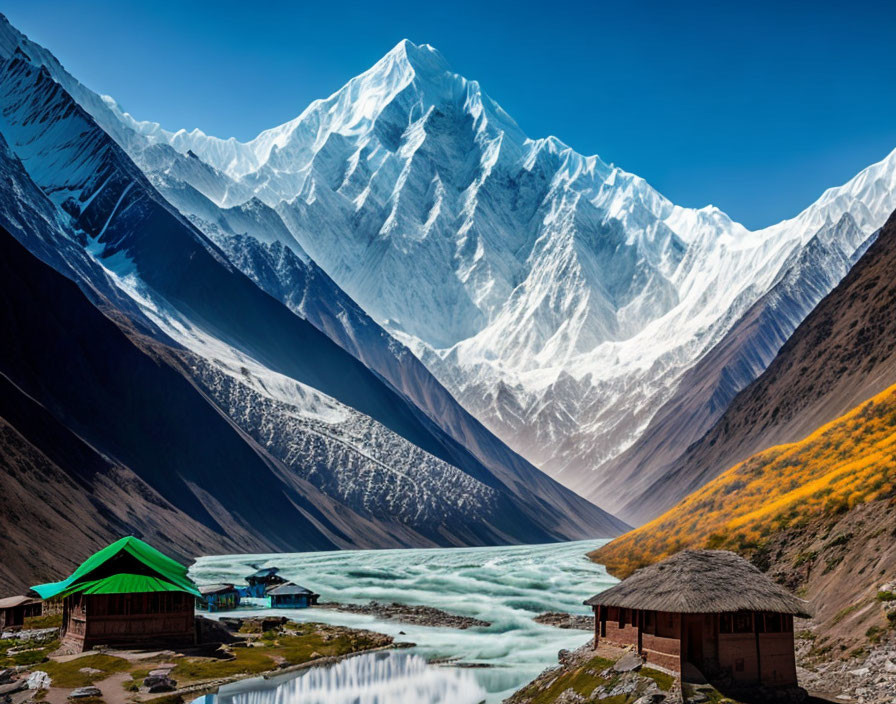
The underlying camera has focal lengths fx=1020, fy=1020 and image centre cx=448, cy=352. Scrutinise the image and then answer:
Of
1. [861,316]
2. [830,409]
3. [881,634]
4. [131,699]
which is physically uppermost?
[861,316]

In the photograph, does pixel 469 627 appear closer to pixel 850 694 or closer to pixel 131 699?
pixel 131 699

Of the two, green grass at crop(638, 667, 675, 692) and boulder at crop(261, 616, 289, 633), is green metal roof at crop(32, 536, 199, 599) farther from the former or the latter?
green grass at crop(638, 667, 675, 692)

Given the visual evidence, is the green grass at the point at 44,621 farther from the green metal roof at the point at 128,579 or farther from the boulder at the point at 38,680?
the boulder at the point at 38,680

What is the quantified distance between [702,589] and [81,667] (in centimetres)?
3608

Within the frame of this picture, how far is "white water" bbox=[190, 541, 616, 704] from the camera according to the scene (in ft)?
236

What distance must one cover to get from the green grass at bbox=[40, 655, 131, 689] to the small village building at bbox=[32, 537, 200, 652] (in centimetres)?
347

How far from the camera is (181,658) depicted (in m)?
63.2

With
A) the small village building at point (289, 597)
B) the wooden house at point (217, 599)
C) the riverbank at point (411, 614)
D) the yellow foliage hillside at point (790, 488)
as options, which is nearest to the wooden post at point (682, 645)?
the yellow foliage hillside at point (790, 488)

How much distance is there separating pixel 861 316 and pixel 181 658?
138238 mm

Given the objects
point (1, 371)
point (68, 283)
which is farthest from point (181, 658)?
point (68, 283)

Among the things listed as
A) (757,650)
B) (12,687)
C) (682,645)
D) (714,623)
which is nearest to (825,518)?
(757,650)

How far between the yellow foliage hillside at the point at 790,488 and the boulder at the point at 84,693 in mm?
45180

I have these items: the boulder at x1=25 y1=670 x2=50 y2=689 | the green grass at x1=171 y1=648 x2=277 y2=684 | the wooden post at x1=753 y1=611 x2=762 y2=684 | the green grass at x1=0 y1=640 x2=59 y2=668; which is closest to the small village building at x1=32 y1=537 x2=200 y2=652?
the green grass at x1=0 y1=640 x2=59 y2=668

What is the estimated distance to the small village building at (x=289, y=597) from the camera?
104 meters
